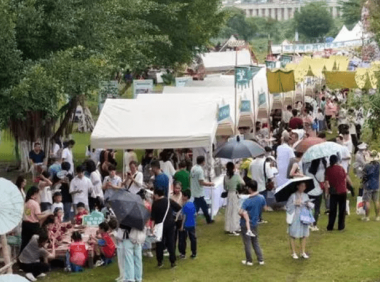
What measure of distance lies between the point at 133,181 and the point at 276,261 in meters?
3.29

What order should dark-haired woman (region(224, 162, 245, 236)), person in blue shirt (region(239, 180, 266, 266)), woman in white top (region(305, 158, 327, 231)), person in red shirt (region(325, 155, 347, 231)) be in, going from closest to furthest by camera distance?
1. person in blue shirt (region(239, 180, 266, 266))
2. person in red shirt (region(325, 155, 347, 231))
3. dark-haired woman (region(224, 162, 245, 236))
4. woman in white top (region(305, 158, 327, 231))

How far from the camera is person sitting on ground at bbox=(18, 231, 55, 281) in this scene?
15.4 meters

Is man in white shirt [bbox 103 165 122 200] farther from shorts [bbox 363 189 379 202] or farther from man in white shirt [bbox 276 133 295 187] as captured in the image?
shorts [bbox 363 189 379 202]

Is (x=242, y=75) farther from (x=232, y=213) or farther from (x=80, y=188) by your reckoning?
(x=80, y=188)

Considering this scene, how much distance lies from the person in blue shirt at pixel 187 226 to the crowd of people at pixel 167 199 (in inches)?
0.7

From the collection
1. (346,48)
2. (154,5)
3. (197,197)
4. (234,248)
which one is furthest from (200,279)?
(346,48)

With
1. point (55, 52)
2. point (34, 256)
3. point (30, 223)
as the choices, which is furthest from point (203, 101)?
point (34, 256)

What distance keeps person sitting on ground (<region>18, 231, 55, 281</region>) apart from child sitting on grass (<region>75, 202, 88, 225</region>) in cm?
228

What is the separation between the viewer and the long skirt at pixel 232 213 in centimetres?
1864

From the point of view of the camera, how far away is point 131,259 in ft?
48.4

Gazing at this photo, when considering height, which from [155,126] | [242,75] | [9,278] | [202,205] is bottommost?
[202,205]

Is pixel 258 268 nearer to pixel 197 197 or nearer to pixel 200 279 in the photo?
pixel 200 279

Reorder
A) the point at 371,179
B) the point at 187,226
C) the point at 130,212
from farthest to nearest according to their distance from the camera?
1. the point at 371,179
2. the point at 187,226
3. the point at 130,212

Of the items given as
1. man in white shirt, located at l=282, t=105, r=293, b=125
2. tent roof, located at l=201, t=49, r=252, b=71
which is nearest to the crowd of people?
man in white shirt, located at l=282, t=105, r=293, b=125
